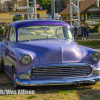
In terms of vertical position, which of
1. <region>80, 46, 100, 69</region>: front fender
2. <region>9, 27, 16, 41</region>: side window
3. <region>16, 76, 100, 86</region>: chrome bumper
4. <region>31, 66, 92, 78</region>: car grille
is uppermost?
<region>9, 27, 16, 41</region>: side window

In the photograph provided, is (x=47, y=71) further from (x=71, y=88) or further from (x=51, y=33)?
(x=51, y=33)

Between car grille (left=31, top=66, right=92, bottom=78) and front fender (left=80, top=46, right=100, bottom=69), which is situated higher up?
front fender (left=80, top=46, right=100, bottom=69)

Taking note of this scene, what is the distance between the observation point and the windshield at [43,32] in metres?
6.83

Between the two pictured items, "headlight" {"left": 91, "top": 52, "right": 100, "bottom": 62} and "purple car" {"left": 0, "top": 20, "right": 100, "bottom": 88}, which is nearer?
"purple car" {"left": 0, "top": 20, "right": 100, "bottom": 88}

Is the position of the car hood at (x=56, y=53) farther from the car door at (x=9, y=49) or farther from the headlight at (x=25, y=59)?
the car door at (x=9, y=49)

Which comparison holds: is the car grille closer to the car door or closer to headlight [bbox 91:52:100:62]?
headlight [bbox 91:52:100:62]

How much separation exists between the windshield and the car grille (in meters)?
1.37

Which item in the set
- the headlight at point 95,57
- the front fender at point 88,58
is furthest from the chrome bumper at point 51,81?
the headlight at point 95,57

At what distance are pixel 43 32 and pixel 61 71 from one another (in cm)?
156

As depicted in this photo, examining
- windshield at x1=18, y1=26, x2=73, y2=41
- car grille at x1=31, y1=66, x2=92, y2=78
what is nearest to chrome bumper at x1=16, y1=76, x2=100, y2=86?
car grille at x1=31, y1=66, x2=92, y2=78

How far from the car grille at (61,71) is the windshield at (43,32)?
1.37 metres

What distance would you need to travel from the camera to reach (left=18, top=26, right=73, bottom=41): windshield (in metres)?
6.83

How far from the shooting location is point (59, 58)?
18.9ft

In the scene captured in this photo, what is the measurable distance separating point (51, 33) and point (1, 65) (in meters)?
2.09
